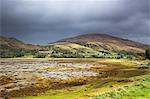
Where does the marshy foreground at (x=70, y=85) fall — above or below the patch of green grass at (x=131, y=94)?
below

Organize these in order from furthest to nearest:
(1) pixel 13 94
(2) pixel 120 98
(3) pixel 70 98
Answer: (1) pixel 13 94 → (3) pixel 70 98 → (2) pixel 120 98

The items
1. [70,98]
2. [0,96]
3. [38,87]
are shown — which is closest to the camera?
[70,98]

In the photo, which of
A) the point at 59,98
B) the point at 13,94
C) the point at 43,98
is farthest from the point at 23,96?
the point at 59,98

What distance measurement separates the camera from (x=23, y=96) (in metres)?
47.8

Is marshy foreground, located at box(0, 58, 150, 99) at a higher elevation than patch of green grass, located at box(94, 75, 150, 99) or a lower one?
lower

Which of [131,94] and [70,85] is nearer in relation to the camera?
[131,94]

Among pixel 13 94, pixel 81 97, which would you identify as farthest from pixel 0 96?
pixel 81 97

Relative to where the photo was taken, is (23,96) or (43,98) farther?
(23,96)

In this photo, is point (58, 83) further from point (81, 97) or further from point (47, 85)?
point (81, 97)

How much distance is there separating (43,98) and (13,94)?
1032cm

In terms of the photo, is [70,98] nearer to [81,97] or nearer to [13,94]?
[81,97]

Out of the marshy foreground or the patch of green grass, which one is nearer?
the patch of green grass

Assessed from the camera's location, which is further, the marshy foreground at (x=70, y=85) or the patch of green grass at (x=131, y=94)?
the marshy foreground at (x=70, y=85)

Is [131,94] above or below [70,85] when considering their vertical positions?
above
